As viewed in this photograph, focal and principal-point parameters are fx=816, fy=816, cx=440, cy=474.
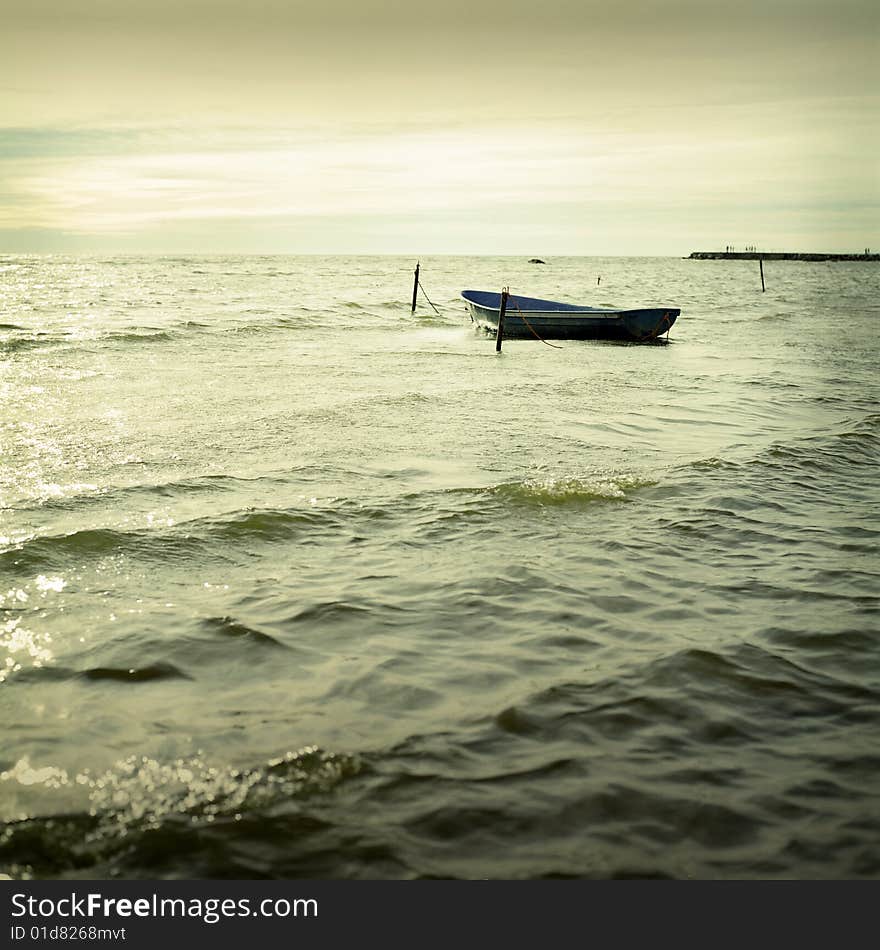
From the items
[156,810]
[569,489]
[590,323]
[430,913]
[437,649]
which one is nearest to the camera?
[430,913]

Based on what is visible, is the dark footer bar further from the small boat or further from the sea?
the small boat

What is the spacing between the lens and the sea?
319 centimetres

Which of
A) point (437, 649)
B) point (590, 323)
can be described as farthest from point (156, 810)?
point (590, 323)

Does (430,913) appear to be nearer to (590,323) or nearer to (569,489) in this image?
(569,489)

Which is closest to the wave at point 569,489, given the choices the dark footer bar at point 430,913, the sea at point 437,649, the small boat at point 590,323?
the sea at point 437,649

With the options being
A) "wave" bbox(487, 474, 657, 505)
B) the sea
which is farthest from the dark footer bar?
"wave" bbox(487, 474, 657, 505)

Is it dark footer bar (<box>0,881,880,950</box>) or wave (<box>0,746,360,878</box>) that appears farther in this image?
wave (<box>0,746,360,878</box>)

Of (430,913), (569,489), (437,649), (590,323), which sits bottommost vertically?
(430,913)

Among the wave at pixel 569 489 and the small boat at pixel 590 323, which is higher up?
the small boat at pixel 590 323

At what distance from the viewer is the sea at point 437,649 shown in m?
3.19

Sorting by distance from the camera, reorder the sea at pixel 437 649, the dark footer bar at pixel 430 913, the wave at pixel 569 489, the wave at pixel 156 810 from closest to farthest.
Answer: the dark footer bar at pixel 430 913, the wave at pixel 156 810, the sea at pixel 437 649, the wave at pixel 569 489

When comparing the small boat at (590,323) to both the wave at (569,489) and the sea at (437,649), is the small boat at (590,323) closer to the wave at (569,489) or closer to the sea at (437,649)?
the sea at (437,649)

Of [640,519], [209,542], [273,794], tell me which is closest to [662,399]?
[640,519]

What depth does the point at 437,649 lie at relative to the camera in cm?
482
